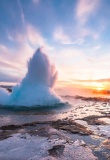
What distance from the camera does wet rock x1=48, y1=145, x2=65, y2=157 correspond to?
8.97 meters

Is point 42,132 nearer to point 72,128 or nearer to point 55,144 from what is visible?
point 72,128

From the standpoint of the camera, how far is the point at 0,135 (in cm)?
1200

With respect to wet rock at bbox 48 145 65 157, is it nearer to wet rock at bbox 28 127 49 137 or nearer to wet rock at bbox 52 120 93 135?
wet rock at bbox 28 127 49 137

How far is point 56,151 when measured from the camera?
9.32 m

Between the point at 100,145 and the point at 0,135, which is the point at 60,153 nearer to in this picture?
the point at 100,145

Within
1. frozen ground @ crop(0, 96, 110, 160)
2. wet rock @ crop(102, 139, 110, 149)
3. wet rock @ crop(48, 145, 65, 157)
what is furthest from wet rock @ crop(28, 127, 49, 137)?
wet rock @ crop(102, 139, 110, 149)

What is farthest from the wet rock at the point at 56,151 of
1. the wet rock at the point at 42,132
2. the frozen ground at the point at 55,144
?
the wet rock at the point at 42,132

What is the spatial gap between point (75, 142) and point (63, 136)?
1.25 m

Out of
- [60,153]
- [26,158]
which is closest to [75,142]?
[60,153]

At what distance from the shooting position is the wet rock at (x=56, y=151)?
8969 millimetres

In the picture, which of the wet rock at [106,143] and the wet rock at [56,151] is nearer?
the wet rock at [56,151]

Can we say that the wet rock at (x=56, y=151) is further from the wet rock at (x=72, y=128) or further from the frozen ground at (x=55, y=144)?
the wet rock at (x=72, y=128)

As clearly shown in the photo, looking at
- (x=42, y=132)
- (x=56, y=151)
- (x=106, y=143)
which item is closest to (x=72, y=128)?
(x=42, y=132)

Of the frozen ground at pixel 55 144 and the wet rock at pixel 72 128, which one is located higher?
the wet rock at pixel 72 128
